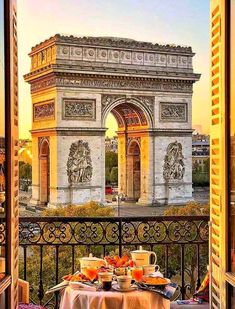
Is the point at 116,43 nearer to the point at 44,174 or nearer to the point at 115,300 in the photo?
the point at 44,174

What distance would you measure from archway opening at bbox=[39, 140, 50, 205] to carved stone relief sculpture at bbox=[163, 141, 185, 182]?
16.6 ft

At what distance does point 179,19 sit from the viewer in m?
27.1

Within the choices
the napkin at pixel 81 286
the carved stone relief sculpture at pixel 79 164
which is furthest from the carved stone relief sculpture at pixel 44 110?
the napkin at pixel 81 286

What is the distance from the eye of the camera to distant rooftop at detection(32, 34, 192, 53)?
23.1 m

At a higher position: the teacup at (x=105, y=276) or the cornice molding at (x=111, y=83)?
the cornice molding at (x=111, y=83)

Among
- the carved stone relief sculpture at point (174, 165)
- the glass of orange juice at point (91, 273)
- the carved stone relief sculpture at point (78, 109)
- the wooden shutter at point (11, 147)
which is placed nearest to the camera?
the wooden shutter at point (11, 147)

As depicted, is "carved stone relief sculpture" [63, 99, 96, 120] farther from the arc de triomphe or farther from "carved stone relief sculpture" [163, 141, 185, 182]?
"carved stone relief sculpture" [163, 141, 185, 182]

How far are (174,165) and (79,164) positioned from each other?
4.78 m

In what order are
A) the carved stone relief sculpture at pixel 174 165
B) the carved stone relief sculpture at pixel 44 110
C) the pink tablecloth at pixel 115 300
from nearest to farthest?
the pink tablecloth at pixel 115 300
the carved stone relief sculpture at pixel 44 110
the carved stone relief sculpture at pixel 174 165

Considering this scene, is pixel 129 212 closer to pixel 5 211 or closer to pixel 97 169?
pixel 97 169

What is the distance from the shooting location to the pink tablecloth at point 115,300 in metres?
2.81

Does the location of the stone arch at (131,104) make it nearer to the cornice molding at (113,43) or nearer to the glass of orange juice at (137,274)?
the cornice molding at (113,43)

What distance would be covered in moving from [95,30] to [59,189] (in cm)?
742

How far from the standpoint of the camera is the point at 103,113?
950 inches
